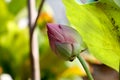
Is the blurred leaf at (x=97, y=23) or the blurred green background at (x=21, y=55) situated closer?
the blurred leaf at (x=97, y=23)

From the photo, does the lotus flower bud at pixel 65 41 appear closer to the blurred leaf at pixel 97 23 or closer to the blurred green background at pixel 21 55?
the blurred leaf at pixel 97 23

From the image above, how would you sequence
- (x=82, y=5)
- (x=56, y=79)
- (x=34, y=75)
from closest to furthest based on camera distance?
(x=82, y=5) < (x=34, y=75) < (x=56, y=79)

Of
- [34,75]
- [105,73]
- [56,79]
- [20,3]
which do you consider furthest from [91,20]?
[105,73]

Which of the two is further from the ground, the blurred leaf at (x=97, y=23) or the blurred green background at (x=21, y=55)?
the blurred leaf at (x=97, y=23)

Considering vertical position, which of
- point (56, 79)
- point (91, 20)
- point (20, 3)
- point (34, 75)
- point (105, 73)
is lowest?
point (105, 73)

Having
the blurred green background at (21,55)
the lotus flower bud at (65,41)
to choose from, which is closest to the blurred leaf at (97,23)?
the lotus flower bud at (65,41)

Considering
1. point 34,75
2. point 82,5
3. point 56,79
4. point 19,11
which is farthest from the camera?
point 19,11

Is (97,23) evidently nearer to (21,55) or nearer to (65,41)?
(65,41)

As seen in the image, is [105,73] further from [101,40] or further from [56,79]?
[101,40]
